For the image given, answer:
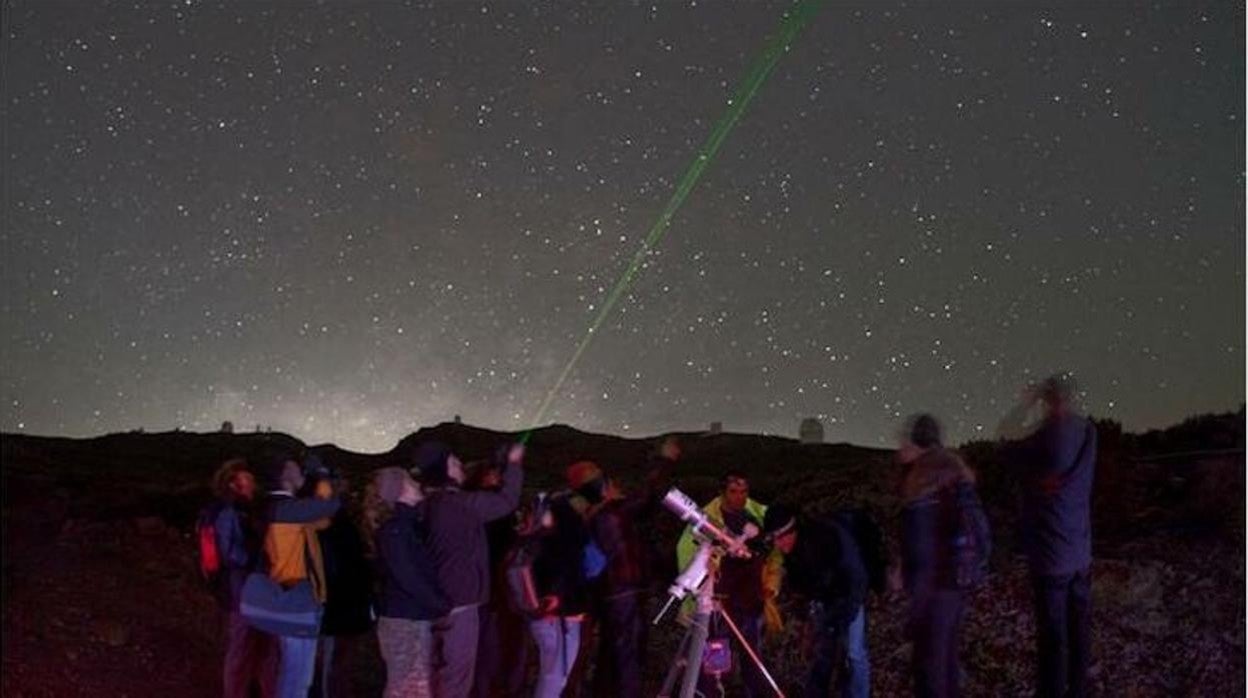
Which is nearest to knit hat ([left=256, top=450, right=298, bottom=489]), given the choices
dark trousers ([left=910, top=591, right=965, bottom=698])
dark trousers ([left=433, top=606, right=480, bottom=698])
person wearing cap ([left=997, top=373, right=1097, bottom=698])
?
dark trousers ([left=433, top=606, right=480, bottom=698])

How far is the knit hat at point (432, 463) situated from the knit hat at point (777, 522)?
69.9 inches

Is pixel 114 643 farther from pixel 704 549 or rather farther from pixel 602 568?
pixel 704 549

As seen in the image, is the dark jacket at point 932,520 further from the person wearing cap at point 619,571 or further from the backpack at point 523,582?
the backpack at point 523,582

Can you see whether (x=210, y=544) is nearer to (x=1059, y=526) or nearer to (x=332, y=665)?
(x=332, y=665)

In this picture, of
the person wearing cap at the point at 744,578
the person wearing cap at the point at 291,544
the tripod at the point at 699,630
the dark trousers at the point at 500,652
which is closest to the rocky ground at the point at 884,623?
the person wearing cap at the point at 744,578

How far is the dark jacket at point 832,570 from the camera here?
7.45m

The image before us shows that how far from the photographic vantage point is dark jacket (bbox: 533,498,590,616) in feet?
24.8

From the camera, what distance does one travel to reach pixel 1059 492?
7.04 meters

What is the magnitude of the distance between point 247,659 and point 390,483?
137cm

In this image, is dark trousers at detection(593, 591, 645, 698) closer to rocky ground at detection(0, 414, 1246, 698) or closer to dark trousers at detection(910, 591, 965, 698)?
dark trousers at detection(910, 591, 965, 698)

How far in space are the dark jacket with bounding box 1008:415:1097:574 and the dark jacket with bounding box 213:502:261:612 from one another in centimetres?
403

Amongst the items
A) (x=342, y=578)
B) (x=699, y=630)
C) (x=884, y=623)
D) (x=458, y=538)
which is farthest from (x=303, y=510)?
(x=884, y=623)

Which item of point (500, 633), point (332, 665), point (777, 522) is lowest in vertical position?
point (332, 665)

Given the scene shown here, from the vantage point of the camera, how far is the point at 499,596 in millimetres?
8258
